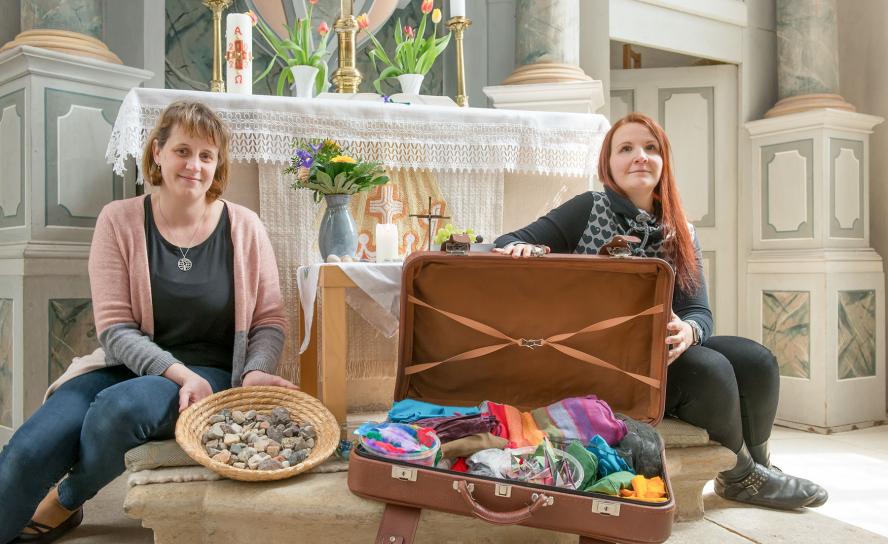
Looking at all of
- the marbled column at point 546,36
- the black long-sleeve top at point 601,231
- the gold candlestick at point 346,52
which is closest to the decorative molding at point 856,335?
the marbled column at point 546,36

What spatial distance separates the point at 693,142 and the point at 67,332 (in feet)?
12.4

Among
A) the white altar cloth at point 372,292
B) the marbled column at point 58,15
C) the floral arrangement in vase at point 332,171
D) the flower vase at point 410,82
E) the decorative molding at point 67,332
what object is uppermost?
the marbled column at point 58,15

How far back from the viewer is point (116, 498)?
2330 mm

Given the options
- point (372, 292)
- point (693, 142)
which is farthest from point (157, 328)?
point (693, 142)

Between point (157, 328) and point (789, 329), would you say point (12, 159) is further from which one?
point (789, 329)

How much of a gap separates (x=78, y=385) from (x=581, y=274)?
1.38 metres

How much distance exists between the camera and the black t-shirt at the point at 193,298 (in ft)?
6.79

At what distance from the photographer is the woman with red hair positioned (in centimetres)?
209

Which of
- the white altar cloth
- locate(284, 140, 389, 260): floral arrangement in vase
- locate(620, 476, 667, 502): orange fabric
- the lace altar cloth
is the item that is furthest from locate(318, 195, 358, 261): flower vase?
locate(620, 476, 667, 502): orange fabric

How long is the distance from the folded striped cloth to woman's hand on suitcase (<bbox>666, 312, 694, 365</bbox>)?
270 millimetres

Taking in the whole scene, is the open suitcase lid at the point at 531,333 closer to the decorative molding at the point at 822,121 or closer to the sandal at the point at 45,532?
the sandal at the point at 45,532

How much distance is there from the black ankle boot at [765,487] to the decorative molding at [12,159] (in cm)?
279

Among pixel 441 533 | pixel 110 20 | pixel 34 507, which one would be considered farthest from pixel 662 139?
pixel 110 20

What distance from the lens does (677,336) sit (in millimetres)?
1953
